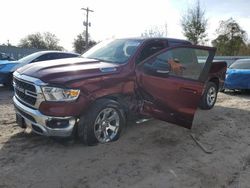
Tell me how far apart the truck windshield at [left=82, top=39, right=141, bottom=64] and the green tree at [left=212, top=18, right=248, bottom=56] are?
37.3 meters

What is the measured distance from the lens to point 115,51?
616 centimetres

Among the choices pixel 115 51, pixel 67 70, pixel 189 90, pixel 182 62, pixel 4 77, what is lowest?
pixel 4 77

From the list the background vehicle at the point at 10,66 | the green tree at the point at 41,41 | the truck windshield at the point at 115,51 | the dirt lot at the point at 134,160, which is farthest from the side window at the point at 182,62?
the green tree at the point at 41,41

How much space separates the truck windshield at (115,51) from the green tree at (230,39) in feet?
122

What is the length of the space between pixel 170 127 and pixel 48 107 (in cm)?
278

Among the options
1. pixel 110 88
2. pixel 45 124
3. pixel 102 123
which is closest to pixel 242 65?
pixel 110 88

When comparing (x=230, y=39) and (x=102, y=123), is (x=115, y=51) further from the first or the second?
(x=230, y=39)

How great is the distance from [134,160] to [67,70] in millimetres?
1710

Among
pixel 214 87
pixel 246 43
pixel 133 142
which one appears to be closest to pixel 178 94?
pixel 133 142

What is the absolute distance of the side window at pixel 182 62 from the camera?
5.61 metres

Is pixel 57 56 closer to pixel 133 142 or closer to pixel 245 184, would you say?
pixel 133 142

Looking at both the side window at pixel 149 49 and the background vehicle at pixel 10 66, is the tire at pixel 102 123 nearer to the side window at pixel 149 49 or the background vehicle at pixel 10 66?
the side window at pixel 149 49

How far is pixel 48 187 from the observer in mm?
3783

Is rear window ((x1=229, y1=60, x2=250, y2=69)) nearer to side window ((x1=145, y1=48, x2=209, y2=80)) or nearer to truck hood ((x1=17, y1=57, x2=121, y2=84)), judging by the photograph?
side window ((x1=145, y1=48, x2=209, y2=80))
